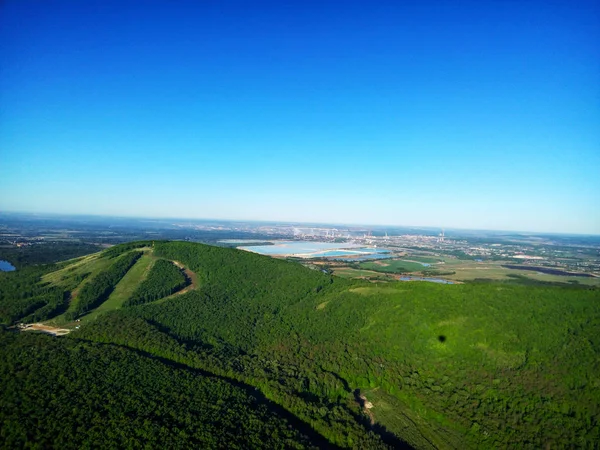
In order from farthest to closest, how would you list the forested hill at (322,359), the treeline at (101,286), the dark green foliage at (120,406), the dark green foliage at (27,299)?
the treeline at (101,286)
the dark green foliage at (27,299)
the forested hill at (322,359)
the dark green foliage at (120,406)

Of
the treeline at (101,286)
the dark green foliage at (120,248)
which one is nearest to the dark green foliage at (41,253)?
the dark green foliage at (120,248)

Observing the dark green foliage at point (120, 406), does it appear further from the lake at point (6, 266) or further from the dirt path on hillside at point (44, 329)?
the lake at point (6, 266)

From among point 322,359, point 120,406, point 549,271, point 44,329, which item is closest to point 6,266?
point 44,329

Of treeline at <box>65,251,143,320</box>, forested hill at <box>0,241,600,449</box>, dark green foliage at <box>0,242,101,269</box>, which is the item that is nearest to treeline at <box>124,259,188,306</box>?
forested hill at <box>0,241,600,449</box>

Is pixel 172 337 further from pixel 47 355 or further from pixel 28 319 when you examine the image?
pixel 28 319

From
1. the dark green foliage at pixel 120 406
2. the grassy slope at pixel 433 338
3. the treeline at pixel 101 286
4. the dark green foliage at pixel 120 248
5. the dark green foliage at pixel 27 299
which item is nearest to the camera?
the dark green foliage at pixel 120 406

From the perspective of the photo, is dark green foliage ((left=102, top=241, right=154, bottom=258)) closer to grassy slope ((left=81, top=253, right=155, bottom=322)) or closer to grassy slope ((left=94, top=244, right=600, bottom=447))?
grassy slope ((left=81, top=253, right=155, bottom=322))
